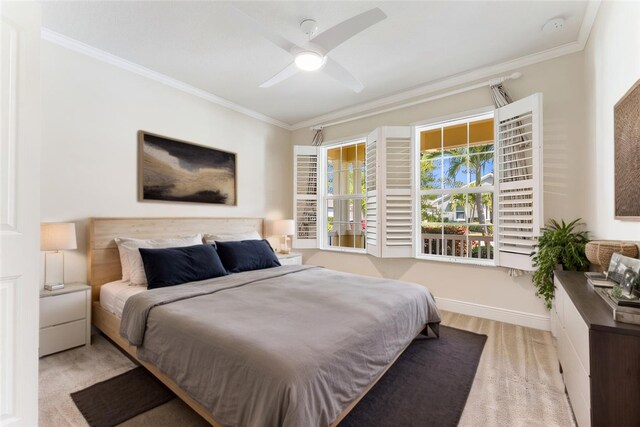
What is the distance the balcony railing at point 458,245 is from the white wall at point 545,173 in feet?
0.77

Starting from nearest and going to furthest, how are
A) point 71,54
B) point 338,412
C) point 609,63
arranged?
point 338,412 < point 609,63 < point 71,54

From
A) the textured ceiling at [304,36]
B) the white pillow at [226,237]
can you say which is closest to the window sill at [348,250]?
the white pillow at [226,237]

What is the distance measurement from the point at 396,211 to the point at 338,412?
2833 mm

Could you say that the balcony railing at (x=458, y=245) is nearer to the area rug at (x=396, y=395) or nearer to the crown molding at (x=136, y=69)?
the area rug at (x=396, y=395)

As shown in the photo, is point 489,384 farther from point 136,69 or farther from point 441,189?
point 136,69

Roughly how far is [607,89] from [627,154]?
31.1 inches

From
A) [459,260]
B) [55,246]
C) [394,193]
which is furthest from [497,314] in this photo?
[55,246]

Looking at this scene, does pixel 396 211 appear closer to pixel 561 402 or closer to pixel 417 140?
pixel 417 140

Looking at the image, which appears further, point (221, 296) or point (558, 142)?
point (558, 142)

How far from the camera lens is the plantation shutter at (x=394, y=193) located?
390cm

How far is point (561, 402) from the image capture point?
189 centimetres

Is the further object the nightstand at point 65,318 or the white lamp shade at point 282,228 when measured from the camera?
the white lamp shade at point 282,228

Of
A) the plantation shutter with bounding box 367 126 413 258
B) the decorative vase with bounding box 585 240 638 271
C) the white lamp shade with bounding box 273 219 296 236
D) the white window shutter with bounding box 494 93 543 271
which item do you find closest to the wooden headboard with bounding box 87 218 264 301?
the white lamp shade with bounding box 273 219 296 236

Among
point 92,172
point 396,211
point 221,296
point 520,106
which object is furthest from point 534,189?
point 92,172
